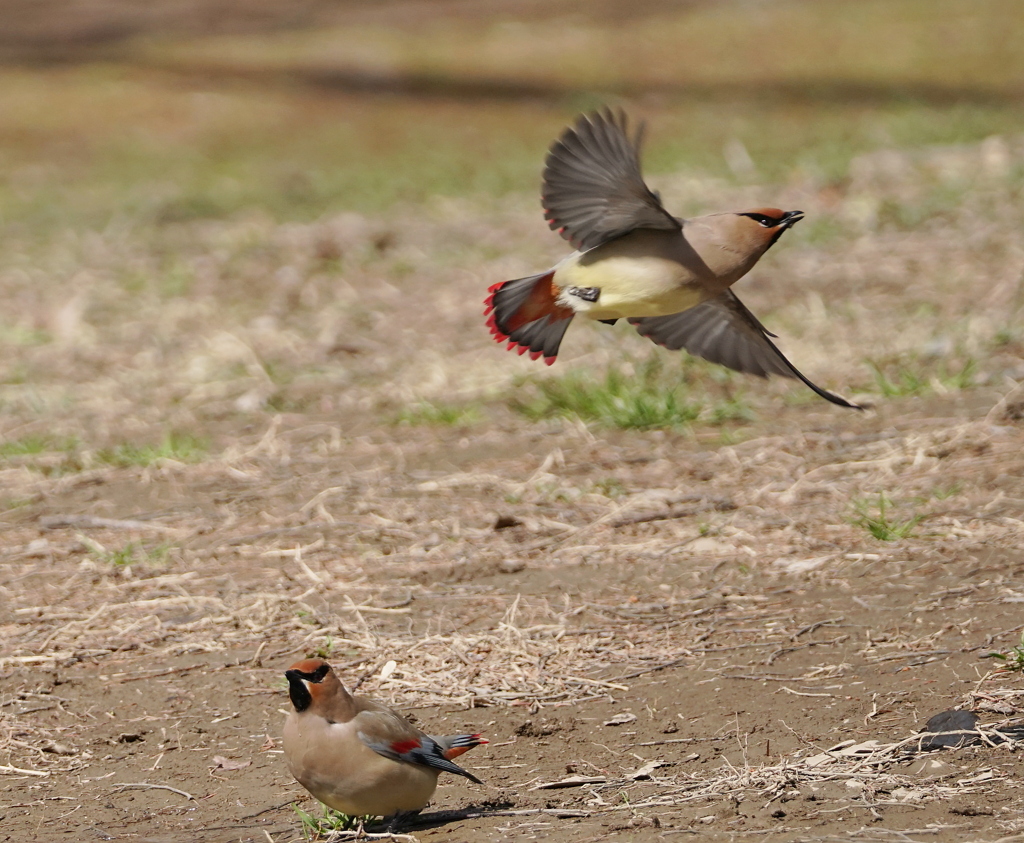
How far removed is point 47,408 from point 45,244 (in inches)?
164

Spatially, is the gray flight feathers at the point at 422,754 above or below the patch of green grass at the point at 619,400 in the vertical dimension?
Answer: below

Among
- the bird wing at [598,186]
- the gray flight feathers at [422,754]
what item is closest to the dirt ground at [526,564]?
the gray flight feathers at [422,754]

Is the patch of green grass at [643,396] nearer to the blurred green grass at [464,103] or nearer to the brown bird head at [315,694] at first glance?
the brown bird head at [315,694]

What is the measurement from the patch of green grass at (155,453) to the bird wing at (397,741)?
3368 millimetres

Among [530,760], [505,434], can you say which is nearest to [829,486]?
[505,434]

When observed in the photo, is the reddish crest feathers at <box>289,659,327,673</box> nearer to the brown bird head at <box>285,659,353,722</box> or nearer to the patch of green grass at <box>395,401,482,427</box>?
the brown bird head at <box>285,659,353,722</box>

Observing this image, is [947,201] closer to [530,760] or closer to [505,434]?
[505,434]

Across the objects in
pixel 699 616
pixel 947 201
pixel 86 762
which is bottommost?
pixel 86 762

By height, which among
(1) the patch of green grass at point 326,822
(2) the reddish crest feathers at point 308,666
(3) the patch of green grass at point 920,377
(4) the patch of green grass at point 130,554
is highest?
(3) the patch of green grass at point 920,377

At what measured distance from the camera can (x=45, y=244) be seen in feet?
39.0

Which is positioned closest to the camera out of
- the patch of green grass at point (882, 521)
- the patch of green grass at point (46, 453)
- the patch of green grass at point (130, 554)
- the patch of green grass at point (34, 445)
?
the patch of green grass at point (882, 521)

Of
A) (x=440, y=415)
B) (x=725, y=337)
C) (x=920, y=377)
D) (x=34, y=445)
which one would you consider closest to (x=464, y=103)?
(x=440, y=415)

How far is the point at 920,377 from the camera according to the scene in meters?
7.21

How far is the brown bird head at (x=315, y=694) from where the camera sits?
3.83m
